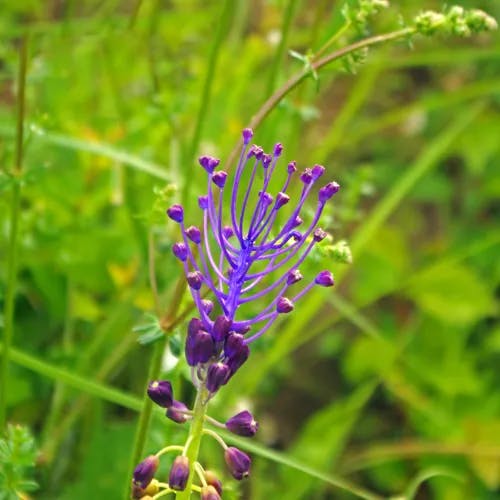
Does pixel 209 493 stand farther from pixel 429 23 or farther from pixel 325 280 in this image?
pixel 429 23

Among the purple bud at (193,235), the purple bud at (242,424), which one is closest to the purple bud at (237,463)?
the purple bud at (242,424)

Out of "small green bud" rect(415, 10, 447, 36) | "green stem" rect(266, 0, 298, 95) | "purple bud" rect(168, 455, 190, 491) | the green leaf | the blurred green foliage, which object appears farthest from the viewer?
the green leaf

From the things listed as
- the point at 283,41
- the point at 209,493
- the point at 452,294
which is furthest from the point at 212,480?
the point at 452,294

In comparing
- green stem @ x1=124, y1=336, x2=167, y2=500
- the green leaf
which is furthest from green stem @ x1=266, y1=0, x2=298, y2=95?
the green leaf

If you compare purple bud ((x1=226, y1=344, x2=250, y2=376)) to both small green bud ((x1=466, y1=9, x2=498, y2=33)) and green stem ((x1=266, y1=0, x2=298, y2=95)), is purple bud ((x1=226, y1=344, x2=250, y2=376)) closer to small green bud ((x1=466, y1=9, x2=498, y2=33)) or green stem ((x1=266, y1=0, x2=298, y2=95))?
small green bud ((x1=466, y1=9, x2=498, y2=33))

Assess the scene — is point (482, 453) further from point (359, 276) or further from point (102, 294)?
point (102, 294)

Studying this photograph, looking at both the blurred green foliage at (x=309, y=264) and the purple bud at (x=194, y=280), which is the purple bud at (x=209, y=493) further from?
the blurred green foliage at (x=309, y=264)
